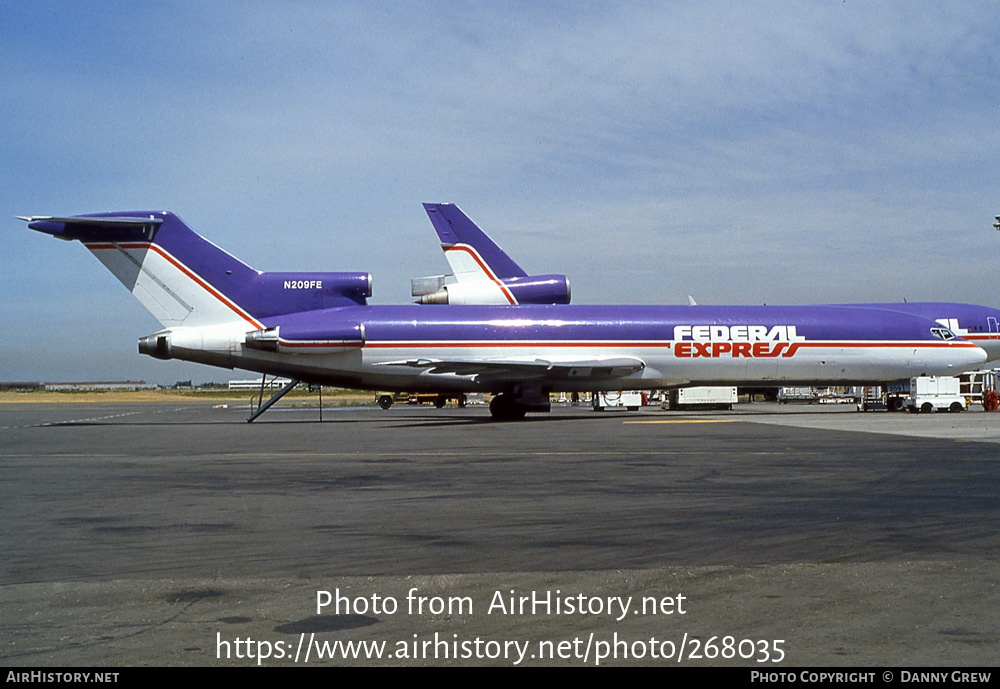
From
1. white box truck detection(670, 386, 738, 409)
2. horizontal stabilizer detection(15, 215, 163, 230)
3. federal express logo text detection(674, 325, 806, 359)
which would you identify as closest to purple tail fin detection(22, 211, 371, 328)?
horizontal stabilizer detection(15, 215, 163, 230)

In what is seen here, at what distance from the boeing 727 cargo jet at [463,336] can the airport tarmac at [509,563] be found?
57.1 feet

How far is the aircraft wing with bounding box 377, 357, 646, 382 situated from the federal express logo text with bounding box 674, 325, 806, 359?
1837 millimetres

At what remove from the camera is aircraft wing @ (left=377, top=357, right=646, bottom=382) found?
3105 centimetres

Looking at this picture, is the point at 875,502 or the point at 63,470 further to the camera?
the point at 63,470

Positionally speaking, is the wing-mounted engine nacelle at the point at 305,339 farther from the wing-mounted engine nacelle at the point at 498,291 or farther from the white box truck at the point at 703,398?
the white box truck at the point at 703,398

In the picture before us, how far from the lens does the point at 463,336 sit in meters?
33.1

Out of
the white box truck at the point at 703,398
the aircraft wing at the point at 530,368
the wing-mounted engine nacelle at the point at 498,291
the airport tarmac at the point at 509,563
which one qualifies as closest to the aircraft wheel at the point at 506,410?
the aircraft wing at the point at 530,368

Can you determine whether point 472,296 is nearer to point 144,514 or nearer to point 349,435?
point 349,435

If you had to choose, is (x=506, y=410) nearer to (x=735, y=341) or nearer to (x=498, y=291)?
(x=498, y=291)

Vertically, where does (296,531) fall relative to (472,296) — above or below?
below

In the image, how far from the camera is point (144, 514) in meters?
9.89

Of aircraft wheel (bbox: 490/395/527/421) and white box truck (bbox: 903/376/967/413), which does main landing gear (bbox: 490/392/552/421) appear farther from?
white box truck (bbox: 903/376/967/413)
